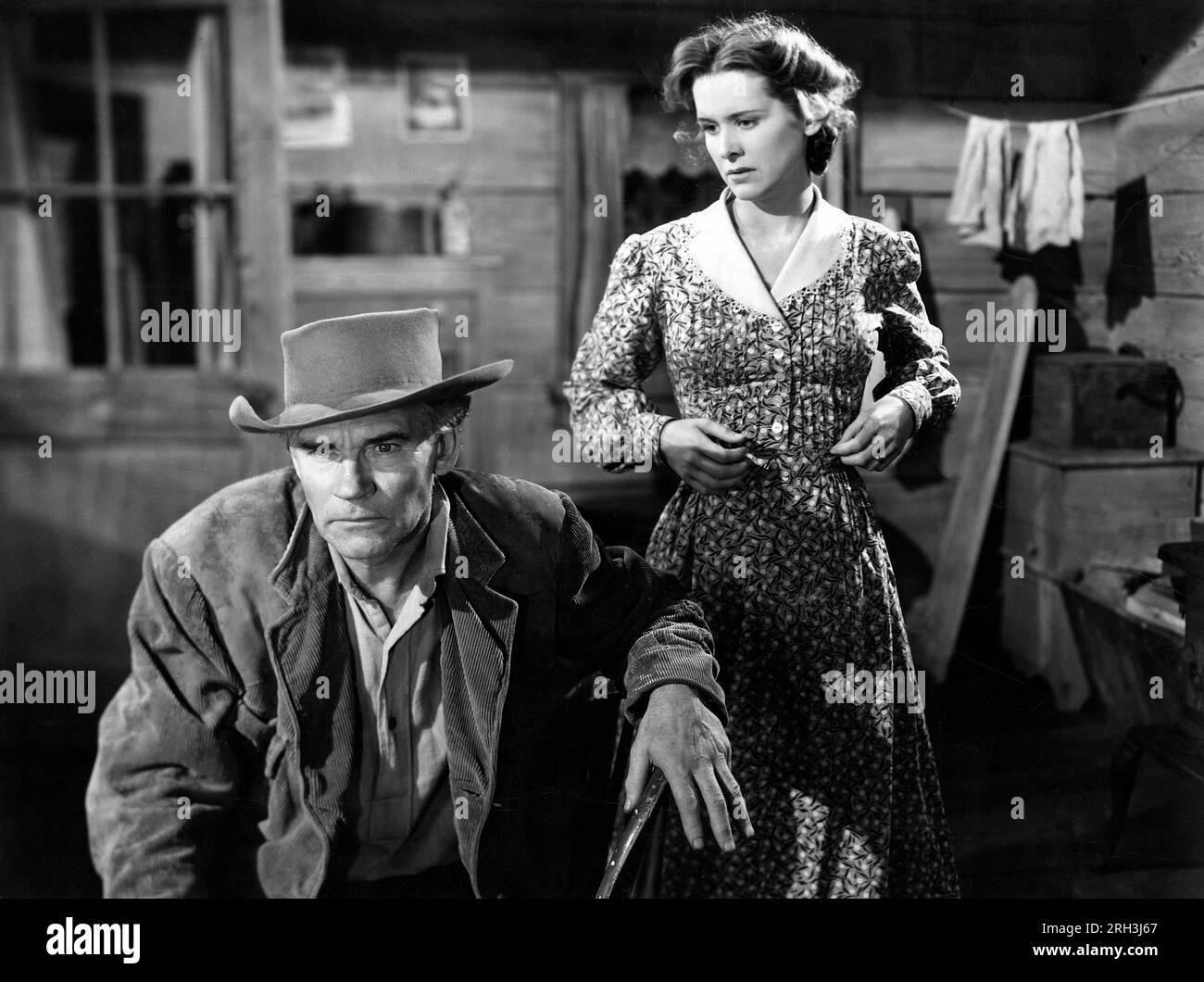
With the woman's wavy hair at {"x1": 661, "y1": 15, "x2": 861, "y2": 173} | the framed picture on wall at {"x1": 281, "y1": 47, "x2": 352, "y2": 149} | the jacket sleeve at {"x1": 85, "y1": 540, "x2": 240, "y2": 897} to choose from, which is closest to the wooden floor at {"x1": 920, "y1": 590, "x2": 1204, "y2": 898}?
the woman's wavy hair at {"x1": 661, "y1": 15, "x2": 861, "y2": 173}

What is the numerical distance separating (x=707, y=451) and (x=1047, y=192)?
781 mm

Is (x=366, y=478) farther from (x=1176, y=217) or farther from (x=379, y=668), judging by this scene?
(x=1176, y=217)

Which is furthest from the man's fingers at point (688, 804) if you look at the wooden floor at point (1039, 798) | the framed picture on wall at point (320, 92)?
the framed picture on wall at point (320, 92)

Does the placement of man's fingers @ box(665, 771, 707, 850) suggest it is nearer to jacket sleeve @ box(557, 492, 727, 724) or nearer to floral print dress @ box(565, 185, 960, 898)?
jacket sleeve @ box(557, 492, 727, 724)

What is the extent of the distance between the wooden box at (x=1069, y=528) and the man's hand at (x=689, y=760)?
707 millimetres

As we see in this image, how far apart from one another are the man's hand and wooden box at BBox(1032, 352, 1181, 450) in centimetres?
85

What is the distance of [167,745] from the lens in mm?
1720

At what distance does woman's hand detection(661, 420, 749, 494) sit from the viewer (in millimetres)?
1823

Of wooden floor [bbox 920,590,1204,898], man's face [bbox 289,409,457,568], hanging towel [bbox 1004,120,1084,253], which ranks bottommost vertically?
wooden floor [bbox 920,590,1204,898]

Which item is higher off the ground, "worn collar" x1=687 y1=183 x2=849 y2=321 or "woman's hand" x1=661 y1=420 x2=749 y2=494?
"worn collar" x1=687 y1=183 x2=849 y2=321

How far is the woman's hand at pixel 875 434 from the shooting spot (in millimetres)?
1826

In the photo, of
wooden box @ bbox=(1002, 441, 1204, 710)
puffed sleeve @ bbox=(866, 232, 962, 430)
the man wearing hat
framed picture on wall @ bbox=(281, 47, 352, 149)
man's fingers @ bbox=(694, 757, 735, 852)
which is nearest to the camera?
man's fingers @ bbox=(694, 757, 735, 852)

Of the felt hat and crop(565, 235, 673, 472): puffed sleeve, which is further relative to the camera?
crop(565, 235, 673, 472): puffed sleeve

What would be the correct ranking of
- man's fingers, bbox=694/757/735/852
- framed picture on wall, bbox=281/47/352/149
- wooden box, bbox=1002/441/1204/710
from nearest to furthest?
man's fingers, bbox=694/757/735/852, framed picture on wall, bbox=281/47/352/149, wooden box, bbox=1002/441/1204/710
